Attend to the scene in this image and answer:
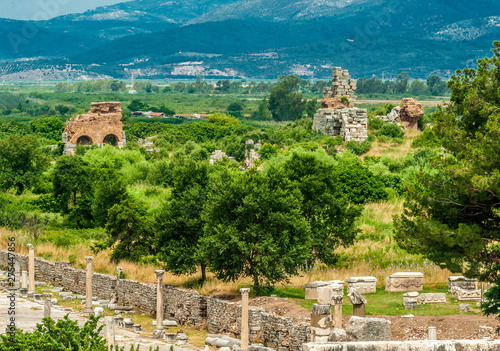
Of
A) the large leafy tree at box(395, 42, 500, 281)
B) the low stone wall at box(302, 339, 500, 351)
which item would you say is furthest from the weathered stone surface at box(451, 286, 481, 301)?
→ the low stone wall at box(302, 339, 500, 351)

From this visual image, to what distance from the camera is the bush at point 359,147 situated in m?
50.5

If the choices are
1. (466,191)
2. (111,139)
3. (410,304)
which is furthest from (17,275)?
(111,139)

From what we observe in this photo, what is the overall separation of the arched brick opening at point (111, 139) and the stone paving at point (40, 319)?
54.1 m

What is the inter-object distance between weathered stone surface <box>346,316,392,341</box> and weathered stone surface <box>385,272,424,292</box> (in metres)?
13.6

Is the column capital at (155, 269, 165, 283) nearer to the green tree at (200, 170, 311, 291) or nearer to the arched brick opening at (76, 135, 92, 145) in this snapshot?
the green tree at (200, 170, 311, 291)

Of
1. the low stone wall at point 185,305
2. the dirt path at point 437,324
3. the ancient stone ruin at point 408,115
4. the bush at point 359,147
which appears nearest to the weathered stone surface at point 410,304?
the dirt path at point 437,324

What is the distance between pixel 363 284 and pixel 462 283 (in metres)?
2.95

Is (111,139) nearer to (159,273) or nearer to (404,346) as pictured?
(159,273)

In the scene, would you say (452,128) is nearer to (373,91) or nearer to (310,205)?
(310,205)

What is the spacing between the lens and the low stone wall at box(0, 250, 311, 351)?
1966 cm

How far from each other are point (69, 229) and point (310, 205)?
52.5ft

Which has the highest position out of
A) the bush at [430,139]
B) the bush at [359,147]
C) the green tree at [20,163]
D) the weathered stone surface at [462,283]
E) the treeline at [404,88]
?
the treeline at [404,88]

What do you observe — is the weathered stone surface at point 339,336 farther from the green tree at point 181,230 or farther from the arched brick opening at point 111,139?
the arched brick opening at point 111,139

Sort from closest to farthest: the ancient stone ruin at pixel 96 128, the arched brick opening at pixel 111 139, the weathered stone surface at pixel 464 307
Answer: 1. the weathered stone surface at pixel 464 307
2. the ancient stone ruin at pixel 96 128
3. the arched brick opening at pixel 111 139
